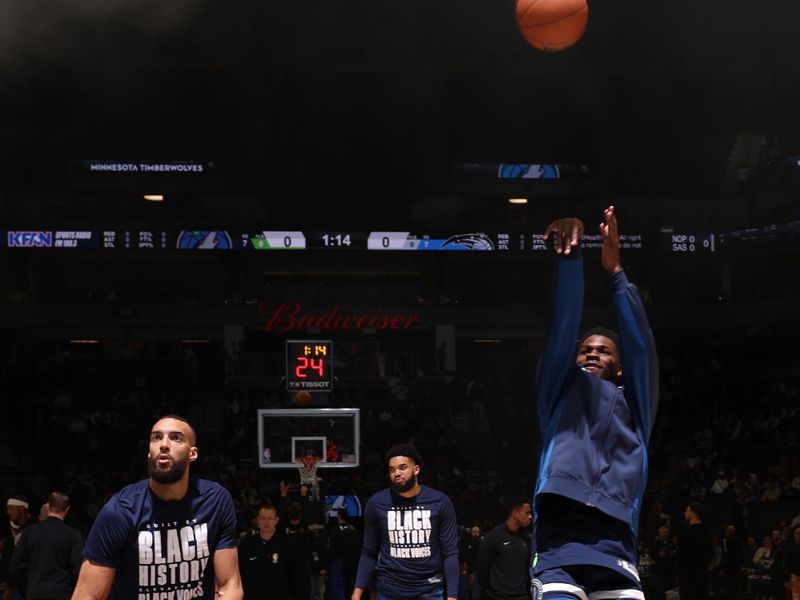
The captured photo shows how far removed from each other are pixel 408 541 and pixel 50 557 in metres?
2.98

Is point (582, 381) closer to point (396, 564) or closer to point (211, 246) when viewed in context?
point (396, 564)

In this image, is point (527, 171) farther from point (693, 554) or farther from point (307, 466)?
point (693, 554)

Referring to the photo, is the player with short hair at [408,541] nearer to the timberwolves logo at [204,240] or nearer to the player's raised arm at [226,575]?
the player's raised arm at [226,575]

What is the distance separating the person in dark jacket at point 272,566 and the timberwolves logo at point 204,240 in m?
19.6

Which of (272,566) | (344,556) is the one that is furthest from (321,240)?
(272,566)

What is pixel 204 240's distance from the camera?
28438mm

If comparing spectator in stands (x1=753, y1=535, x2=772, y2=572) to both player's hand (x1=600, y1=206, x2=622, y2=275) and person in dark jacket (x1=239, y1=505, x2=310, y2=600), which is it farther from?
player's hand (x1=600, y1=206, x2=622, y2=275)

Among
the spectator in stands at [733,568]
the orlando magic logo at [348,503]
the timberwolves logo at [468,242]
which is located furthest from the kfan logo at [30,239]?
the spectator in stands at [733,568]

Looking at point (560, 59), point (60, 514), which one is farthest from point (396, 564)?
point (560, 59)

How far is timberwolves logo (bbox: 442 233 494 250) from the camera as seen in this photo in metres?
28.0

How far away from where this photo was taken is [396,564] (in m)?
8.08

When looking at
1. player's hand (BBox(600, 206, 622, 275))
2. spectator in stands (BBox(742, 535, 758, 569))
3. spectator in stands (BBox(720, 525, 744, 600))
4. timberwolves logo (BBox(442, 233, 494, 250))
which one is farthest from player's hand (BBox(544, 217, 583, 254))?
timberwolves logo (BBox(442, 233, 494, 250))

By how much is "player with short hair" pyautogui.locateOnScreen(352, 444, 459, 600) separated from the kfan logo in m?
21.8

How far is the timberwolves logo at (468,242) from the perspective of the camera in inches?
1104
